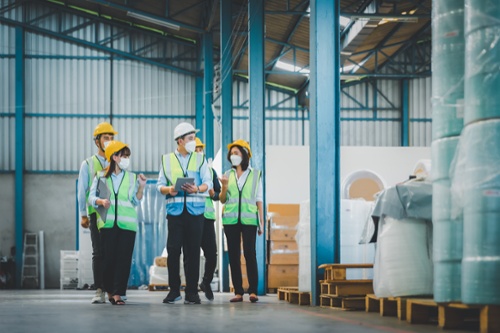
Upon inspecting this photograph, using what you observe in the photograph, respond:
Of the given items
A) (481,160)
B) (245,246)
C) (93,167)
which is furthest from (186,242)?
(481,160)

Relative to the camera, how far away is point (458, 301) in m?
4.98

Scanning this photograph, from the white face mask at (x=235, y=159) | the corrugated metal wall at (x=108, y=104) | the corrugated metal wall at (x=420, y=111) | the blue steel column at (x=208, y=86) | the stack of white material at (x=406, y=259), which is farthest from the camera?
the corrugated metal wall at (x=420, y=111)

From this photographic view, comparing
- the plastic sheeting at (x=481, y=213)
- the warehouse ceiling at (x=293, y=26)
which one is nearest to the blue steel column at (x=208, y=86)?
the warehouse ceiling at (x=293, y=26)

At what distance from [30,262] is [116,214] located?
Result: 55.3 ft

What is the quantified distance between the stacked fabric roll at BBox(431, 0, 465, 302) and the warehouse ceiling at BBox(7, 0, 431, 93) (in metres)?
10.5

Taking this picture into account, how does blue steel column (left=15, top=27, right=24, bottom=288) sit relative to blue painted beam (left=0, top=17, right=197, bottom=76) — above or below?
below

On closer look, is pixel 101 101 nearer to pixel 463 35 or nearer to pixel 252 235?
pixel 252 235

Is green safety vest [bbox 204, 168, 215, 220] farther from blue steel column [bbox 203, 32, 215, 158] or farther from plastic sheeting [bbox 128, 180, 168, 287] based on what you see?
plastic sheeting [bbox 128, 180, 168, 287]

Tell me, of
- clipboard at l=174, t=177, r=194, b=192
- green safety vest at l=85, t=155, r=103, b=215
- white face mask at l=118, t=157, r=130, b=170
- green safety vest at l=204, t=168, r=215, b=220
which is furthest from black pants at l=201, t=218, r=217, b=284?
green safety vest at l=85, t=155, r=103, b=215

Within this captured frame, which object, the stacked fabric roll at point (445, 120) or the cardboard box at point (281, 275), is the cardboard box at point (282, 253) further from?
the stacked fabric roll at point (445, 120)

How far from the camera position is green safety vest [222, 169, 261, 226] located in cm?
864

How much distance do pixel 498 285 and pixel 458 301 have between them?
47 centimetres

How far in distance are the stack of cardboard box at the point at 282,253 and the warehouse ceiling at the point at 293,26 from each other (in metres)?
4.41

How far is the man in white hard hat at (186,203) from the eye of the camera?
26.8ft
